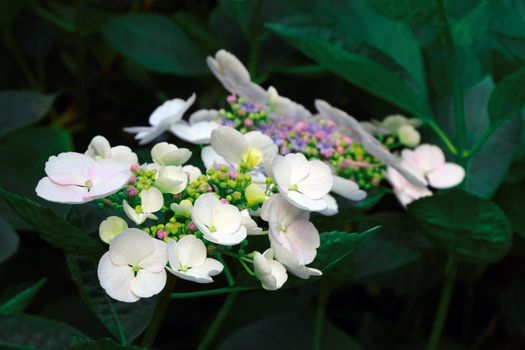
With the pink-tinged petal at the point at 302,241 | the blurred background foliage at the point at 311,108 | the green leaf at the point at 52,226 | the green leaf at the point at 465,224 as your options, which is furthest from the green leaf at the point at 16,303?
the green leaf at the point at 465,224

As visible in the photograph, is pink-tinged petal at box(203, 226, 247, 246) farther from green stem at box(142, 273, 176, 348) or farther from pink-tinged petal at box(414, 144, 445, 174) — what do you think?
pink-tinged petal at box(414, 144, 445, 174)

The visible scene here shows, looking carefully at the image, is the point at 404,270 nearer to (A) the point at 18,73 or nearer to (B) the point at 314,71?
(B) the point at 314,71

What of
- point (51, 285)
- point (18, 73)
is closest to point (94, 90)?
point (18, 73)

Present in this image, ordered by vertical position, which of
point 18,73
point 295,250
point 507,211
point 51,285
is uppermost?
point 295,250

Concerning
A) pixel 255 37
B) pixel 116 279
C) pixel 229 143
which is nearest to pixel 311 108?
pixel 255 37

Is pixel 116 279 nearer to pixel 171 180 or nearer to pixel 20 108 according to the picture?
pixel 171 180

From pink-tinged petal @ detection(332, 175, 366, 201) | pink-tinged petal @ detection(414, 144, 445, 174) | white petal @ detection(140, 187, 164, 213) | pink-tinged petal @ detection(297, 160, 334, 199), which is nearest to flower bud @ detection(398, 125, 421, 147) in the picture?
pink-tinged petal @ detection(414, 144, 445, 174)

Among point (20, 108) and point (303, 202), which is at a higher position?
point (303, 202)
